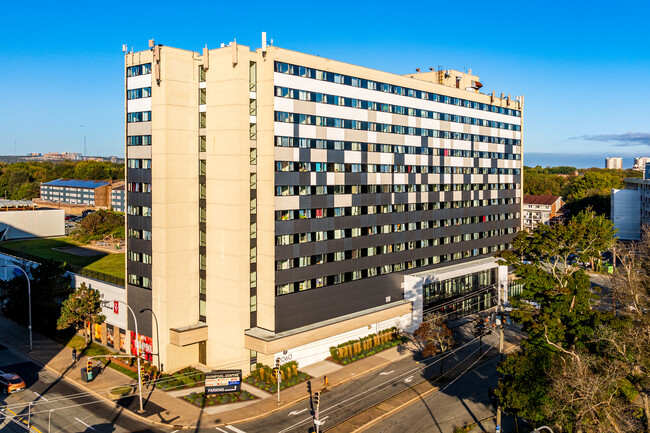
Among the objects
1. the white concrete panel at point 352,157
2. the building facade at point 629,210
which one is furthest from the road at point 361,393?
the building facade at point 629,210

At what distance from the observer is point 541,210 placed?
165750mm

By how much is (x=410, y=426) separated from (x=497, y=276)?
44851 millimetres

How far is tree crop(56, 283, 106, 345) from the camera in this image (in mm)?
59812

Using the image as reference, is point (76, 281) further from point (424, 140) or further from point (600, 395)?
point (600, 395)

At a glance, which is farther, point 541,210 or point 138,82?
point 541,210

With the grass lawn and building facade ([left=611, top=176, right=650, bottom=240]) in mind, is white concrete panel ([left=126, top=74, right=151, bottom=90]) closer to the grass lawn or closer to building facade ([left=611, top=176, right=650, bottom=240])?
the grass lawn

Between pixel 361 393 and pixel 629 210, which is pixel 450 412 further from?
pixel 629 210

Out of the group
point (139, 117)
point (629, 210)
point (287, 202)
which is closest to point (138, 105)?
point (139, 117)

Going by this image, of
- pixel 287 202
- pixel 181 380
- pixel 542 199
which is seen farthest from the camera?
pixel 542 199

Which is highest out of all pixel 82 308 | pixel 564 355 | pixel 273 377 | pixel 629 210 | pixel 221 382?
pixel 629 210

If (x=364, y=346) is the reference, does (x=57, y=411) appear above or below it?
below

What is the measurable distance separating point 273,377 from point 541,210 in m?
138

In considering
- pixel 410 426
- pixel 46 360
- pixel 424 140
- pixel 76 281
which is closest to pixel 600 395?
pixel 410 426

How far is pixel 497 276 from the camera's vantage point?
82312 millimetres
